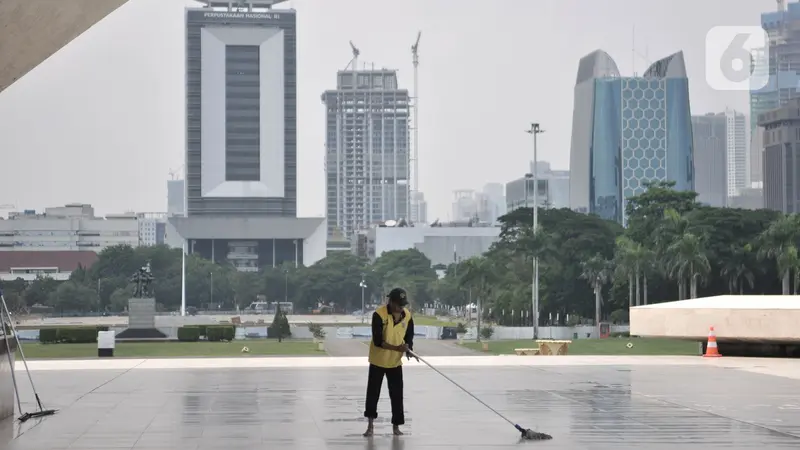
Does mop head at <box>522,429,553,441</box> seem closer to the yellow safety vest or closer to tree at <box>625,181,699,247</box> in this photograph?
the yellow safety vest

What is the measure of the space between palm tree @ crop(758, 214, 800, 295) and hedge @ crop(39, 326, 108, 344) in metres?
39.5

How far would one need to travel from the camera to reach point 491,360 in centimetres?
3297

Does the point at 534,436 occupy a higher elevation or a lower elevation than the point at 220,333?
higher

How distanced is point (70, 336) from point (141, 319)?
746 inches

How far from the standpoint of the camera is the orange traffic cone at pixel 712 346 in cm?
3209

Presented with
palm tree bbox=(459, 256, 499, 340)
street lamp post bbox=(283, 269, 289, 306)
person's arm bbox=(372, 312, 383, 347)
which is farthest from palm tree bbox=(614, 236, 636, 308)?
street lamp post bbox=(283, 269, 289, 306)

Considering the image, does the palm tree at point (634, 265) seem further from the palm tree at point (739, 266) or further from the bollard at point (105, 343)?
the bollard at point (105, 343)

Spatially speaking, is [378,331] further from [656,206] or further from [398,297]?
[656,206]

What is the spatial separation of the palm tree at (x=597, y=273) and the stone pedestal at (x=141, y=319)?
29135mm

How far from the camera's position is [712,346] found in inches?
1270

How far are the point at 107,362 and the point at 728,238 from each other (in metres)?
63.4

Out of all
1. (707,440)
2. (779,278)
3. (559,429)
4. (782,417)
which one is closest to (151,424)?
(559,429)

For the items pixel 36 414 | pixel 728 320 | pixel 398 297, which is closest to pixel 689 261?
pixel 728 320

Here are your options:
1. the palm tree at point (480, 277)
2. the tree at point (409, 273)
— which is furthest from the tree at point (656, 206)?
the tree at point (409, 273)
